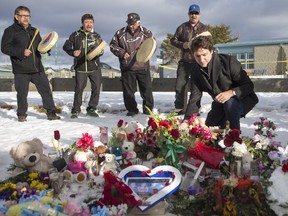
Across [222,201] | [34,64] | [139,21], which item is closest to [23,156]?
[222,201]

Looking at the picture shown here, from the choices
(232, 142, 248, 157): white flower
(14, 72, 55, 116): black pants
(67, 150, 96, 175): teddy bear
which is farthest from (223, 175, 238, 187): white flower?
(14, 72, 55, 116): black pants

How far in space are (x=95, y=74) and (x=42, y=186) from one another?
3.79 meters

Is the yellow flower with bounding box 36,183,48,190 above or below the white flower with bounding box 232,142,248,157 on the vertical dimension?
below

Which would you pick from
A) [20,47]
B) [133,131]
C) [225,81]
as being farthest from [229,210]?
[20,47]

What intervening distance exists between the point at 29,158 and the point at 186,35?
3924 mm

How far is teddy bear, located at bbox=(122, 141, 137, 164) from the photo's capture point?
294 centimetres

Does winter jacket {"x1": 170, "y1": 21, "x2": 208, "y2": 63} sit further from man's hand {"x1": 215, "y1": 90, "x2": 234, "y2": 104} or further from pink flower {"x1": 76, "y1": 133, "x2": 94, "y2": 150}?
pink flower {"x1": 76, "y1": 133, "x2": 94, "y2": 150}

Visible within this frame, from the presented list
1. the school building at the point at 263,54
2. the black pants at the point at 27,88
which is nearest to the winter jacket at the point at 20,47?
the black pants at the point at 27,88

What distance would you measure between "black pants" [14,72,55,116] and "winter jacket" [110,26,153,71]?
1.19 meters

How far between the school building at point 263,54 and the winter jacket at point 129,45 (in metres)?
19.1

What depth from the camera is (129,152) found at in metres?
2.96

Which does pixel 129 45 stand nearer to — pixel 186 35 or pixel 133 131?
pixel 186 35

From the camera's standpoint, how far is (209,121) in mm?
3816

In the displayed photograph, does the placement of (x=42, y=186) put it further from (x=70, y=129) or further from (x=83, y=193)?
(x=70, y=129)
